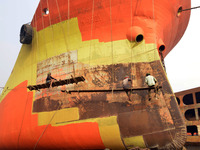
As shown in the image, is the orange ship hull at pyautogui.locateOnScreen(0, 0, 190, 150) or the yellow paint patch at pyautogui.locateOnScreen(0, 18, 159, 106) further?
the yellow paint patch at pyautogui.locateOnScreen(0, 18, 159, 106)

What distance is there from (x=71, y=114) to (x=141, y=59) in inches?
161

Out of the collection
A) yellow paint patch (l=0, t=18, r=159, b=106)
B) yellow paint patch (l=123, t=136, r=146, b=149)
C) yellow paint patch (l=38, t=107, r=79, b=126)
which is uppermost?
yellow paint patch (l=0, t=18, r=159, b=106)

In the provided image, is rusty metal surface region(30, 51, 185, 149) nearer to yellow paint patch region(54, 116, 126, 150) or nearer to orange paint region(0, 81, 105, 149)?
yellow paint patch region(54, 116, 126, 150)

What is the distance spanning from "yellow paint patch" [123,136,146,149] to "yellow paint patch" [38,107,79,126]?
248cm

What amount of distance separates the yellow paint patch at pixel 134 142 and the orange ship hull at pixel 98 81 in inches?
1.5

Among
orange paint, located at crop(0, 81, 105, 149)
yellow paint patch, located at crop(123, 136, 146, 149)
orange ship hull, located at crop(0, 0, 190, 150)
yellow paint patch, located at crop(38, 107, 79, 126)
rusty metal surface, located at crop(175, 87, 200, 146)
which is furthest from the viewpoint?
rusty metal surface, located at crop(175, 87, 200, 146)

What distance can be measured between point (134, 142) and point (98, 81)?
3.04 meters

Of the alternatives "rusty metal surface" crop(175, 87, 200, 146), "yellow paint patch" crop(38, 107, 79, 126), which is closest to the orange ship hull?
"yellow paint patch" crop(38, 107, 79, 126)

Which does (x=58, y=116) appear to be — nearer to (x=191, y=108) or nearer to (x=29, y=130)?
(x=29, y=130)

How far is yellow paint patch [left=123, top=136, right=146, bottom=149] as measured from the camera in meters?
7.14

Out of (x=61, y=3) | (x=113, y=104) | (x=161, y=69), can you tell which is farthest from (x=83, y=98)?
(x=61, y=3)

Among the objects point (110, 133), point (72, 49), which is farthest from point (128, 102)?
point (72, 49)

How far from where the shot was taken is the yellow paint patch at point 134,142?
23.4 feet

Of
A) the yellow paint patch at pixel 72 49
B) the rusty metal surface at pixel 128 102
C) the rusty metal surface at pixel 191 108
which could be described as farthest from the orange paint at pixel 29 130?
the rusty metal surface at pixel 191 108
